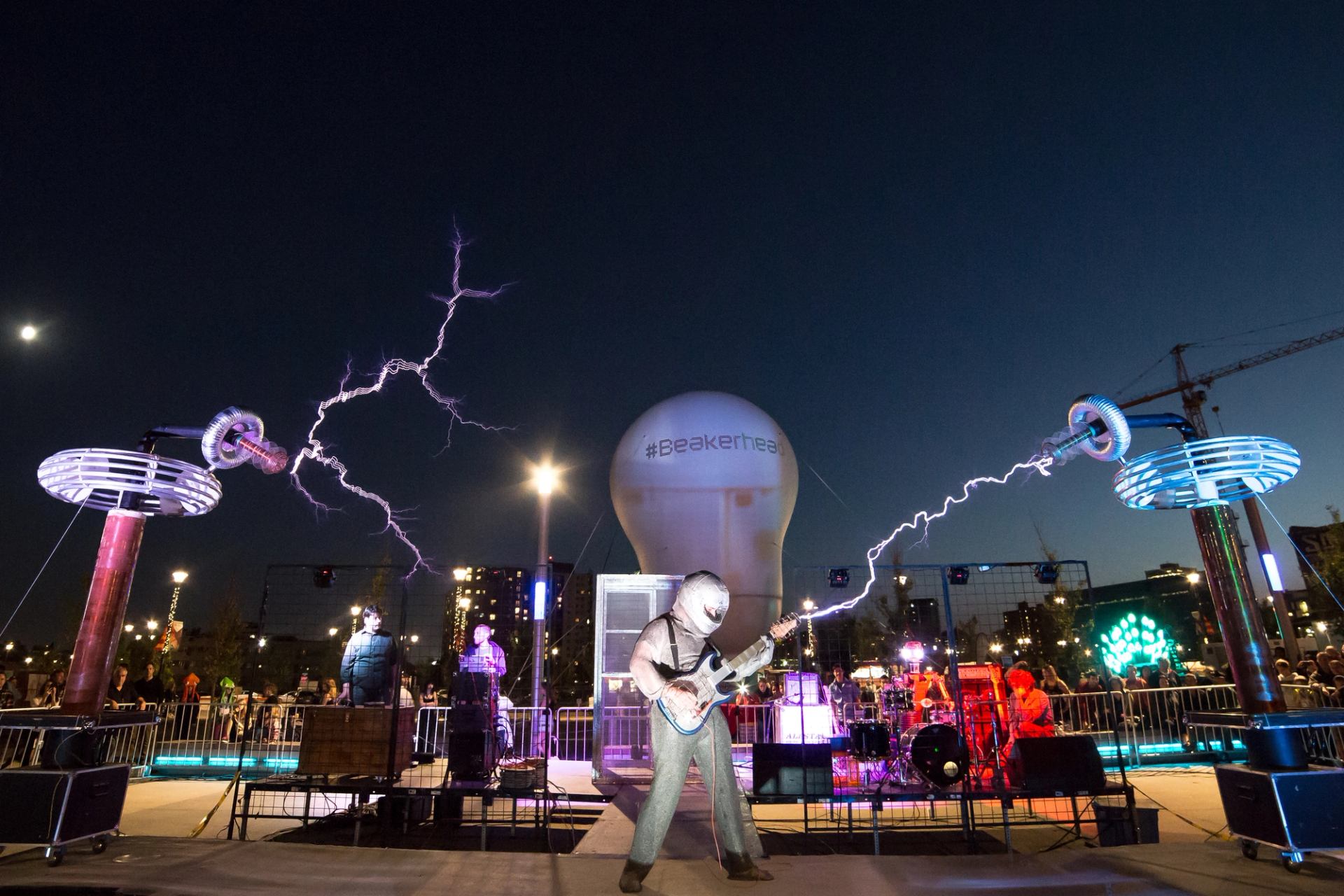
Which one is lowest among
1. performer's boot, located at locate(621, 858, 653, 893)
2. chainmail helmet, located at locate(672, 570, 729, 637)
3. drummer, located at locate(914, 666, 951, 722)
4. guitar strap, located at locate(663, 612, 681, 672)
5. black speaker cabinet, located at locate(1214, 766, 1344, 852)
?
performer's boot, located at locate(621, 858, 653, 893)

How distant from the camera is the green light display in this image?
20.1m

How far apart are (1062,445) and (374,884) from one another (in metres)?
6.83

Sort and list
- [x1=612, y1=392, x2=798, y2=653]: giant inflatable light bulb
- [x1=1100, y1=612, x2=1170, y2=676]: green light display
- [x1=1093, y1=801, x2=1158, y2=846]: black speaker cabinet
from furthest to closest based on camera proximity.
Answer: [x1=1100, y1=612, x2=1170, y2=676]: green light display, [x1=612, y1=392, x2=798, y2=653]: giant inflatable light bulb, [x1=1093, y1=801, x2=1158, y2=846]: black speaker cabinet

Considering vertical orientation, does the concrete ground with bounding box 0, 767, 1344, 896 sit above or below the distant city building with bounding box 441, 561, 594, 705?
below

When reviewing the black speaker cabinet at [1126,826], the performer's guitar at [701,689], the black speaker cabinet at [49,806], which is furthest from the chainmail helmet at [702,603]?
the black speaker cabinet at [1126,826]

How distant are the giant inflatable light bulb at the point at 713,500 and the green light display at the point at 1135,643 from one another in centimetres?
1033

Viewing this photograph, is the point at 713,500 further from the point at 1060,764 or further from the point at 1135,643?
the point at 1135,643

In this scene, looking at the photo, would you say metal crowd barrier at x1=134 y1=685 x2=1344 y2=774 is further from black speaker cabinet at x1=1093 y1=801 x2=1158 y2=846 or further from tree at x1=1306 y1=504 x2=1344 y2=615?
tree at x1=1306 y1=504 x2=1344 y2=615

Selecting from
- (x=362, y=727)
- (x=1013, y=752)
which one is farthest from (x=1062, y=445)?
(x=362, y=727)

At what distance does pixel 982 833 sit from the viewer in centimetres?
771

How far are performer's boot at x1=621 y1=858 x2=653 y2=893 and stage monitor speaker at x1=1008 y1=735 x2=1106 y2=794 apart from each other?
454cm

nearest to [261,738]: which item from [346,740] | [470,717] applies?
[470,717]

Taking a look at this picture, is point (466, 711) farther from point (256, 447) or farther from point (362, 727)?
point (256, 447)

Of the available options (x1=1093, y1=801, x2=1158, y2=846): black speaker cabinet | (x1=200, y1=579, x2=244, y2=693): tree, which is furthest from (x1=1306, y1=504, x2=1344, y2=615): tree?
(x1=200, y1=579, x2=244, y2=693): tree
